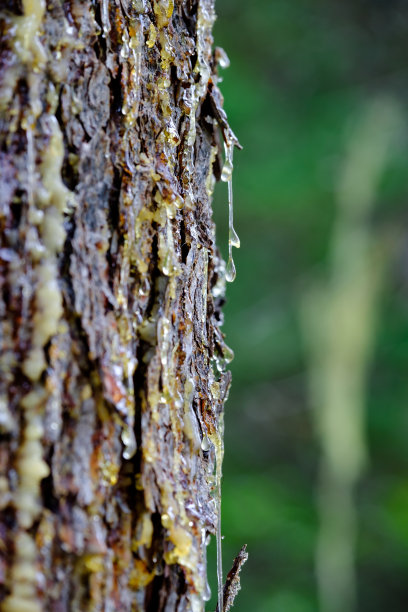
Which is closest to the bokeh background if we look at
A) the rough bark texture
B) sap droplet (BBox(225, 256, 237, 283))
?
sap droplet (BBox(225, 256, 237, 283))

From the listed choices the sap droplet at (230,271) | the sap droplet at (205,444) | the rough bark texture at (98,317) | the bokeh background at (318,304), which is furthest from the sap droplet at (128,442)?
the bokeh background at (318,304)

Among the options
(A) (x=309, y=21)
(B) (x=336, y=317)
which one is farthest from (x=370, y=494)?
(A) (x=309, y=21)

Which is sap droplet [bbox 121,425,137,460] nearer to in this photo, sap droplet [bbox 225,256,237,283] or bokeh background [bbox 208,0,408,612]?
sap droplet [bbox 225,256,237,283]

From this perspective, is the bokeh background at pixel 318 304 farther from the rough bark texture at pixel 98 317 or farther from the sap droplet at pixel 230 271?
the rough bark texture at pixel 98 317

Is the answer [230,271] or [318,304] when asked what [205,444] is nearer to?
[230,271]

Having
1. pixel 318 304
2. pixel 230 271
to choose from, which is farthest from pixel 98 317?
pixel 318 304

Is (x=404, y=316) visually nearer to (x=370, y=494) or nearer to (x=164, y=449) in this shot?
(x=370, y=494)
